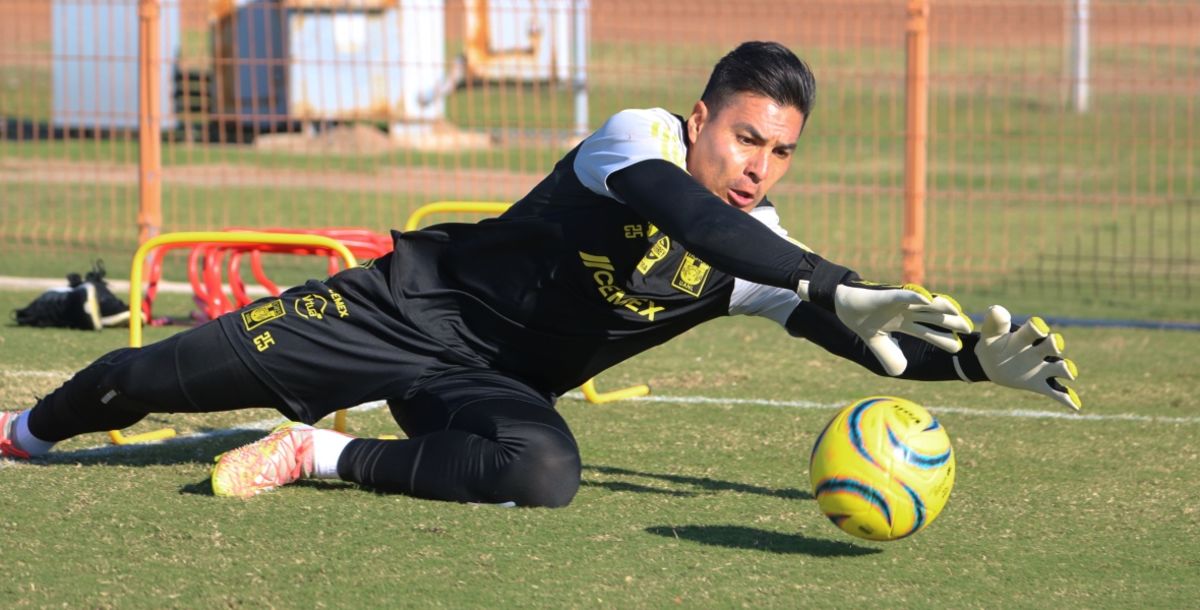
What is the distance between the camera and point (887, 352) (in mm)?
4324

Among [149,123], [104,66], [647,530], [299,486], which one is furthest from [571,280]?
[104,66]

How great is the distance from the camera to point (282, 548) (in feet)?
13.9

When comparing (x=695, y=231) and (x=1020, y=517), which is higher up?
(x=695, y=231)

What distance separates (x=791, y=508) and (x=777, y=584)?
0.93 m

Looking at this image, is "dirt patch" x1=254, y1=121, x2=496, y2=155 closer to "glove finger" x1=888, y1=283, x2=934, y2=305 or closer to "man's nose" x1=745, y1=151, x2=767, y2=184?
"man's nose" x1=745, y1=151, x2=767, y2=184

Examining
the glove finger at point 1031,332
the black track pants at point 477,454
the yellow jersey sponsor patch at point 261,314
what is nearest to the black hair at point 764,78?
the glove finger at point 1031,332

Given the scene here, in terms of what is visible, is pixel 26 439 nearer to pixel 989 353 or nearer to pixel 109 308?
pixel 989 353

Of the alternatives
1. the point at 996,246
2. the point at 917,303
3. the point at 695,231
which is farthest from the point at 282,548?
the point at 996,246

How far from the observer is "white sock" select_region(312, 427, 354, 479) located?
4.92 metres

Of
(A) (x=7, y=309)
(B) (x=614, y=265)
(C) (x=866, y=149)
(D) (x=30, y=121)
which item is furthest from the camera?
(D) (x=30, y=121)

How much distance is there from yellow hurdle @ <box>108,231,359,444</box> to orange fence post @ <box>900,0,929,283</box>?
5.87 meters

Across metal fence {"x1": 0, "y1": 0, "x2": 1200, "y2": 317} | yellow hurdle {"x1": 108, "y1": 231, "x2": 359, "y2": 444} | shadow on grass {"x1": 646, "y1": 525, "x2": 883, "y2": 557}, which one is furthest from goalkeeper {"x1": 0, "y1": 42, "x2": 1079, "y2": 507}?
metal fence {"x1": 0, "y1": 0, "x2": 1200, "y2": 317}

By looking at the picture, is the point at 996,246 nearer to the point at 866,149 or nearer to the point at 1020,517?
the point at 866,149

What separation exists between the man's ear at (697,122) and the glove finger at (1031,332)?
1.09 meters
